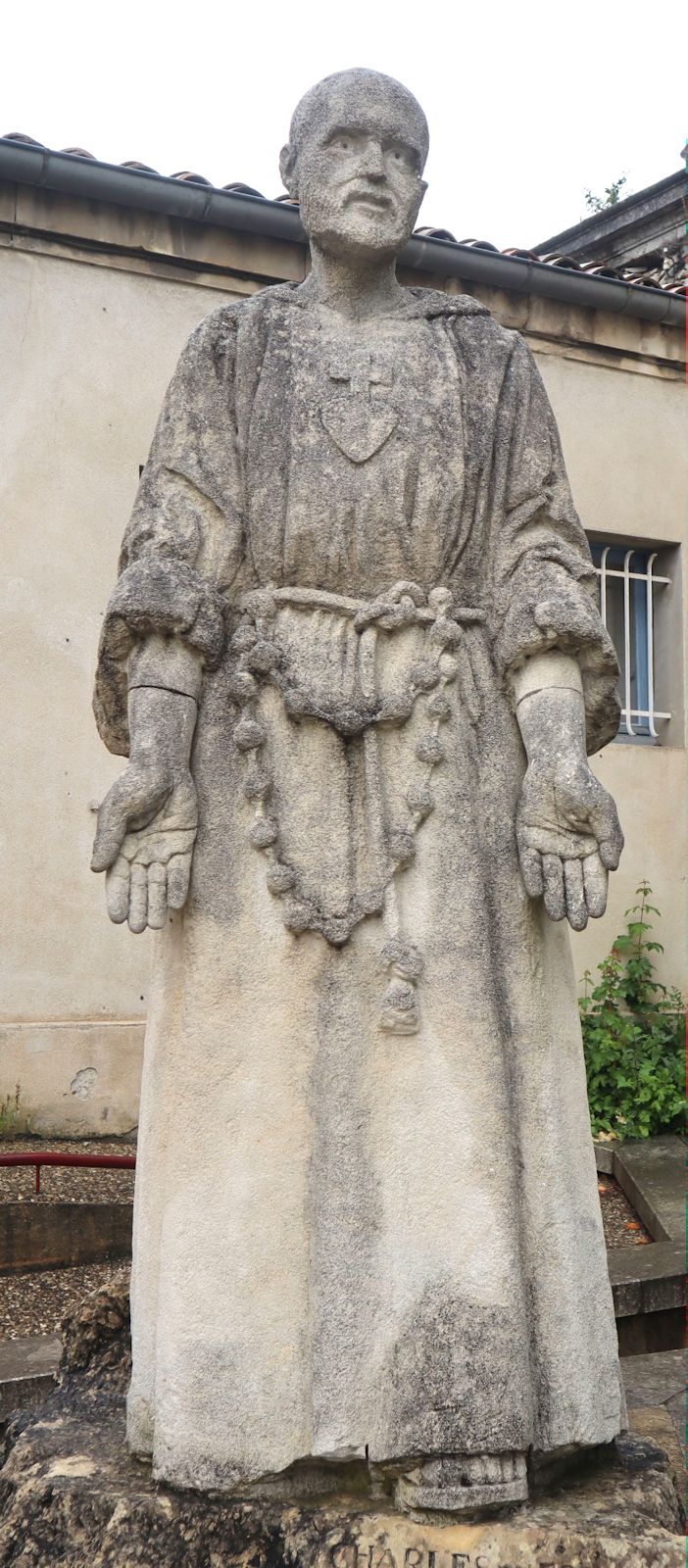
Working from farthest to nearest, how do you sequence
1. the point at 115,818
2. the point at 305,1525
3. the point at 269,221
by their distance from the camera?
the point at 269,221 → the point at 115,818 → the point at 305,1525

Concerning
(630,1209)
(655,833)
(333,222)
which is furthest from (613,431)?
(333,222)

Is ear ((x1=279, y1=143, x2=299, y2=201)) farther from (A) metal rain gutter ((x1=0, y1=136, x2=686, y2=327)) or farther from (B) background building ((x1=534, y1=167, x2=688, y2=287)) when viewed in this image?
(B) background building ((x1=534, y1=167, x2=688, y2=287))

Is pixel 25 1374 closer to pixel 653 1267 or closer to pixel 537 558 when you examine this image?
pixel 653 1267

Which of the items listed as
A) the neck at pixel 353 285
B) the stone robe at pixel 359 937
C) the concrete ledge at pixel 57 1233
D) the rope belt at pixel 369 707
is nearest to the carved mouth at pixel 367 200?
the neck at pixel 353 285

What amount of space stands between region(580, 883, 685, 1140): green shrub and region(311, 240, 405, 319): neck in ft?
17.4

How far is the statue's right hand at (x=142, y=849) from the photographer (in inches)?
106

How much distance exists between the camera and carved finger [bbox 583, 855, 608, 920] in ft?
8.87

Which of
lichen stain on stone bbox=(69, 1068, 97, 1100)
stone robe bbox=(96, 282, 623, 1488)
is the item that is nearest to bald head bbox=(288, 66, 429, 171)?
stone robe bbox=(96, 282, 623, 1488)

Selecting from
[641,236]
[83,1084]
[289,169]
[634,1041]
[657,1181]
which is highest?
[641,236]

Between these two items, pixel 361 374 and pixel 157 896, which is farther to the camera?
pixel 361 374

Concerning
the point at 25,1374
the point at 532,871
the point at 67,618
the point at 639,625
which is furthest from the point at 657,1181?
the point at 532,871

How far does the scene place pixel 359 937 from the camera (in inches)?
110

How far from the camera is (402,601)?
114 inches

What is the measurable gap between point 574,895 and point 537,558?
2.31 feet
